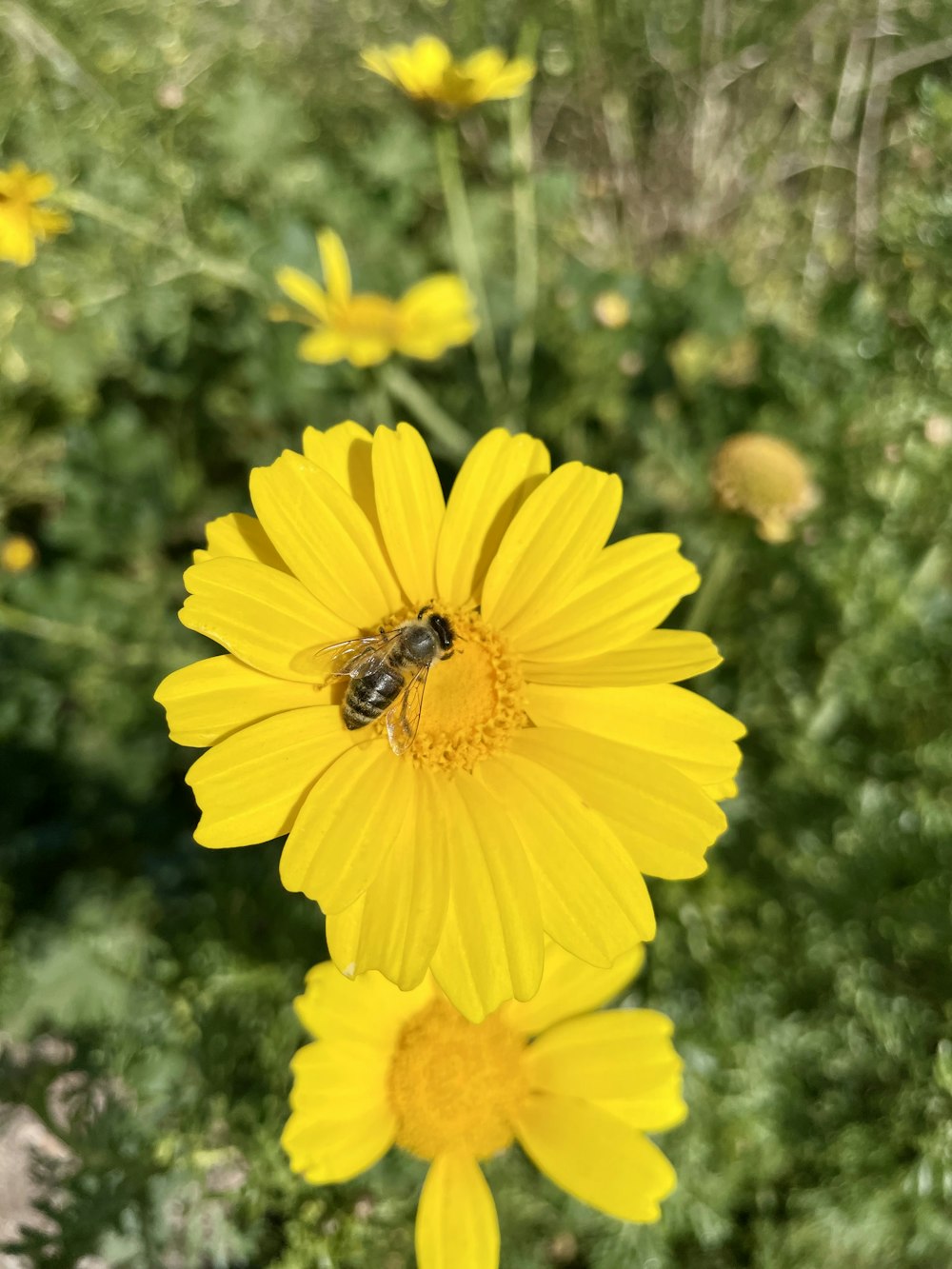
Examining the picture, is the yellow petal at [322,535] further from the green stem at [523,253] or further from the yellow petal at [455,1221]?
the green stem at [523,253]

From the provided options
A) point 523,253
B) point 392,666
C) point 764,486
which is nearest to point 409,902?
point 392,666

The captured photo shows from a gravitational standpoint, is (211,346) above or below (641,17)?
below

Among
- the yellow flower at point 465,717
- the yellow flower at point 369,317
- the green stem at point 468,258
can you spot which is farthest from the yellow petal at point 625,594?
the green stem at point 468,258

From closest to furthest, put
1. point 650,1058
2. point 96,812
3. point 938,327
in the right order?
point 650,1058, point 938,327, point 96,812

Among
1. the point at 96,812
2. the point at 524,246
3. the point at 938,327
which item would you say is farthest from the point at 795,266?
the point at 96,812

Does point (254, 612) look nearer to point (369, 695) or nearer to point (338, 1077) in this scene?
point (369, 695)

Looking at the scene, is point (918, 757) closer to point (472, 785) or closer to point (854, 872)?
point (854, 872)
